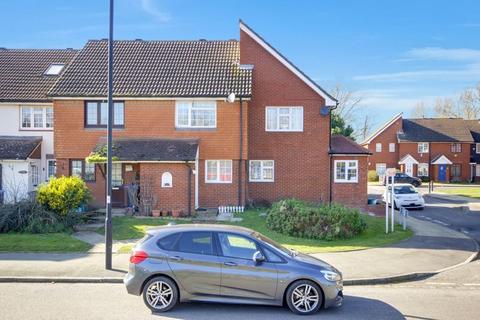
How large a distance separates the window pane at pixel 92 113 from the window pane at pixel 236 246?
51.5 feet

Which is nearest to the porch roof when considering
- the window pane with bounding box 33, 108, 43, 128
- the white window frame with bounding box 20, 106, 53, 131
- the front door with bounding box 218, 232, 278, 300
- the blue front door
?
the white window frame with bounding box 20, 106, 53, 131

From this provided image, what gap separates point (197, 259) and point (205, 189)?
14.3 m

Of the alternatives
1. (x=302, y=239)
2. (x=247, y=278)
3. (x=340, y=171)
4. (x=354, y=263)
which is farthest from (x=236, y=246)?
(x=340, y=171)

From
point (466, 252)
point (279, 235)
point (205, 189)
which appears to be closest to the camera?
point (466, 252)

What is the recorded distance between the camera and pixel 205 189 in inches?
898

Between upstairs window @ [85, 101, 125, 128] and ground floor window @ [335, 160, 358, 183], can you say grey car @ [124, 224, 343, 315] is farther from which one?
ground floor window @ [335, 160, 358, 183]

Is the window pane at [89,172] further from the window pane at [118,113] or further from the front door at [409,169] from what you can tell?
the front door at [409,169]

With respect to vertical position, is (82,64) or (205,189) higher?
(82,64)

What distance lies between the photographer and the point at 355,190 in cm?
2381

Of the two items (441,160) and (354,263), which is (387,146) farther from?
(354,263)

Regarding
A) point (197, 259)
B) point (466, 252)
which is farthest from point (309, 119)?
point (197, 259)

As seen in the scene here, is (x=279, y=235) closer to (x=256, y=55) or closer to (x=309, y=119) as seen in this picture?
(x=309, y=119)

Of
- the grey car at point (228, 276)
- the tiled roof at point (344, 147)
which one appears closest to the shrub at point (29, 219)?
the grey car at point (228, 276)

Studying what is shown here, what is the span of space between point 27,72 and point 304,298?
2242 centimetres
